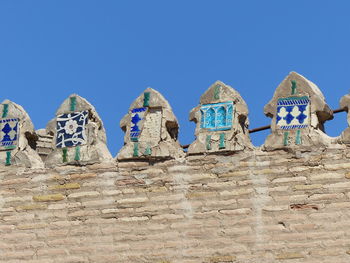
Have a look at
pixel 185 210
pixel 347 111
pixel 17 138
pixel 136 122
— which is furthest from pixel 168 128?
pixel 347 111

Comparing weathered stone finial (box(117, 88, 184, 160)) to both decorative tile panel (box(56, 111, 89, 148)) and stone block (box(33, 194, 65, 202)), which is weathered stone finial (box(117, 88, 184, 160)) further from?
stone block (box(33, 194, 65, 202))

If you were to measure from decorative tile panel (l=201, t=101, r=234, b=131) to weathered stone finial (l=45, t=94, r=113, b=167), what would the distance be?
38.7 inches

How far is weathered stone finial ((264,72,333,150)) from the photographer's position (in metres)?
10.0

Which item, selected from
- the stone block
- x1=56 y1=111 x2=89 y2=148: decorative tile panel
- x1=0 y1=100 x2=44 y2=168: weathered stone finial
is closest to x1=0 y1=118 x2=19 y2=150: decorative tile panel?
x1=0 y1=100 x2=44 y2=168: weathered stone finial

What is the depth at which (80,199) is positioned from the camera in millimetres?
10383

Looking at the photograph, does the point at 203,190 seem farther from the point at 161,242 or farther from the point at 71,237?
the point at 71,237

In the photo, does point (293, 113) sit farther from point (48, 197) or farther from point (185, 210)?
point (48, 197)

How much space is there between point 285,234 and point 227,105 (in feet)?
4.51

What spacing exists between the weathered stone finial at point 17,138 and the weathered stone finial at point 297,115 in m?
2.28

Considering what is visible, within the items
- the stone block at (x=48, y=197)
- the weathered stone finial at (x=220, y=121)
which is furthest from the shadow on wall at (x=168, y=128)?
the stone block at (x=48, y=197)

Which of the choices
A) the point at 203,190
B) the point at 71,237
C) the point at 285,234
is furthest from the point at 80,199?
Answer: the point at 285,234

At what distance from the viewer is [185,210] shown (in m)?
10.0

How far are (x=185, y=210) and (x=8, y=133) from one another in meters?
2.01

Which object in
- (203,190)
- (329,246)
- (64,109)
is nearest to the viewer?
(329,246)
